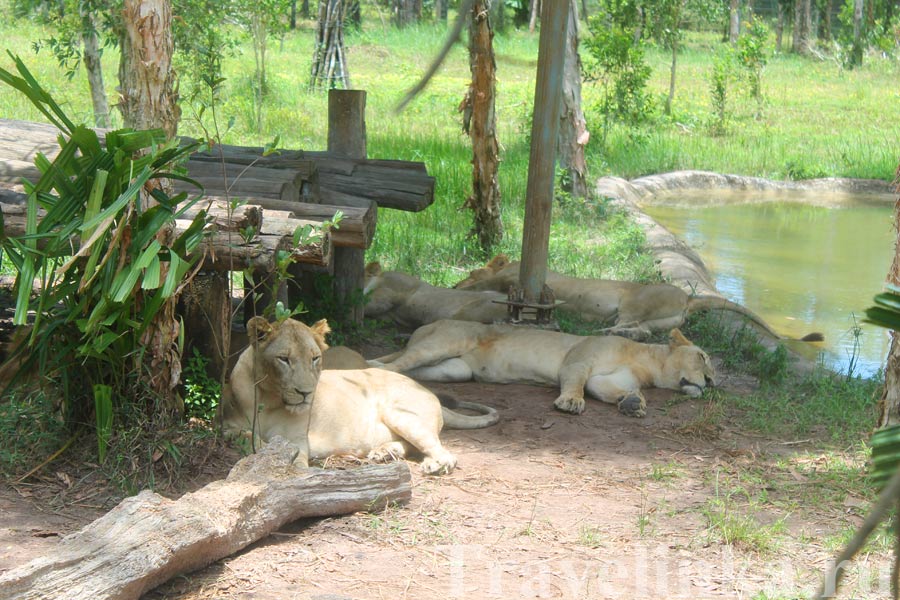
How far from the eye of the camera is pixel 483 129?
1091 cm

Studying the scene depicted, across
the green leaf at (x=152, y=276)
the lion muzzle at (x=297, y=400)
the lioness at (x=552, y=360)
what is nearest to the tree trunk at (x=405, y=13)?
the lioness at (x=552, y=360)

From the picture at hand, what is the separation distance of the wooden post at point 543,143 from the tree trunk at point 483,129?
8.39 feet

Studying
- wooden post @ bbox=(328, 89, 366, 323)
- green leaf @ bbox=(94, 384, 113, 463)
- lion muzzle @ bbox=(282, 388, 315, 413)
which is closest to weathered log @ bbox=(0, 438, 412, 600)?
lion muzzle @ bbox=(282, 388, 315, 413)

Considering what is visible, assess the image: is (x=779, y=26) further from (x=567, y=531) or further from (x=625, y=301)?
(x=567, y=531)

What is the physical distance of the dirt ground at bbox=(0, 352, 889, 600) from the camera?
4000mm

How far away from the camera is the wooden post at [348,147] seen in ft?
26.6

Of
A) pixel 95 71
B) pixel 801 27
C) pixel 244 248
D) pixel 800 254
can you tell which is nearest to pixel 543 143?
pixel 244 248

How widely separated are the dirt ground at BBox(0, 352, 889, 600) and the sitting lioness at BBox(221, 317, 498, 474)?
329mm

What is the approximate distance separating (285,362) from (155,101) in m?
1.46

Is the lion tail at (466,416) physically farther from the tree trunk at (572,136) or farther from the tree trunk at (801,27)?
the tree trunk at (801,27)

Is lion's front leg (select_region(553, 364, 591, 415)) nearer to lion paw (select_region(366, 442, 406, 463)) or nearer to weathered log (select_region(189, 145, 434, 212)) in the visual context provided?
lion paw (select_region(366, 442, 406, 463))

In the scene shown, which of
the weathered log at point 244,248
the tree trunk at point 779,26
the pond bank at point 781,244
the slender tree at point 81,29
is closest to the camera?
the weathered log at point 244,248

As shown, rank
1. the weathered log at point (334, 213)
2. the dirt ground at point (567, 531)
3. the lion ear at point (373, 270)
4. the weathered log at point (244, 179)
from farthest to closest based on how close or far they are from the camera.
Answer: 1. the lion ear at point (373, 270)
2. the weathered log at point (244, 179)
3. the weathered log at point (334, 213)
4. the dirt ground at point (567, 531)

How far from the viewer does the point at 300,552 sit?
4.23m
